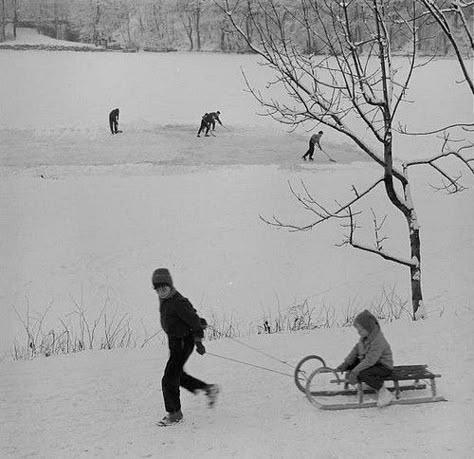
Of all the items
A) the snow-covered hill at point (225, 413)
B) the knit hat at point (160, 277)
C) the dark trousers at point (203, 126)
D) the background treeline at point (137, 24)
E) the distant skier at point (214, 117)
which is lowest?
the snow-covered hill at point (225, 413)

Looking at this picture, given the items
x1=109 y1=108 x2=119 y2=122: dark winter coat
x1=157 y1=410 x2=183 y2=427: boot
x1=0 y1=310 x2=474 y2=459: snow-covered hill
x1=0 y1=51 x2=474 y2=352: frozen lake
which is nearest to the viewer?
x1=0 y1=310 x2=474 y2=459: snow-covered hill

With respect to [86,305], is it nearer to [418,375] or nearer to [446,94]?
[418,375]

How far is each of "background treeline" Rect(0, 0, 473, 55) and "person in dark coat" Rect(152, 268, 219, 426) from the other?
44.5ft

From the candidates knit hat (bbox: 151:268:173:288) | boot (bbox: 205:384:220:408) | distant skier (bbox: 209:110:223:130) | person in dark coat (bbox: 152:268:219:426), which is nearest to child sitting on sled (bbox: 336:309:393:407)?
boot (bbox: 205:384:220:408)

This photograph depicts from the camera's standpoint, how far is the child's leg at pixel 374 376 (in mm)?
5996

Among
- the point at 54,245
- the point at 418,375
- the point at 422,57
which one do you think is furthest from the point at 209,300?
the point at 418,375

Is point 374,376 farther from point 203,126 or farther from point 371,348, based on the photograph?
point 203,126

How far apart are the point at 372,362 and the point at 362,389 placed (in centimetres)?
31

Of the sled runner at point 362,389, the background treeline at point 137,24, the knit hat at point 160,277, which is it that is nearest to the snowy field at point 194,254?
the sled runner at point 362,389

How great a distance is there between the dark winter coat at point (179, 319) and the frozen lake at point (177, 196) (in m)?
8.46

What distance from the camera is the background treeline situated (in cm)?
1997

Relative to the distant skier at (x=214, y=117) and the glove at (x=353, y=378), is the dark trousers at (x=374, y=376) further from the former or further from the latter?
the distant skier at (x=214, y=117)

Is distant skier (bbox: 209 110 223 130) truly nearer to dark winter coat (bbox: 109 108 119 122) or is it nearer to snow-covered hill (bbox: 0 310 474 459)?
dark winter coat (bbox: 109 108 119 122)

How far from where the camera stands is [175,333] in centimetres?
604
